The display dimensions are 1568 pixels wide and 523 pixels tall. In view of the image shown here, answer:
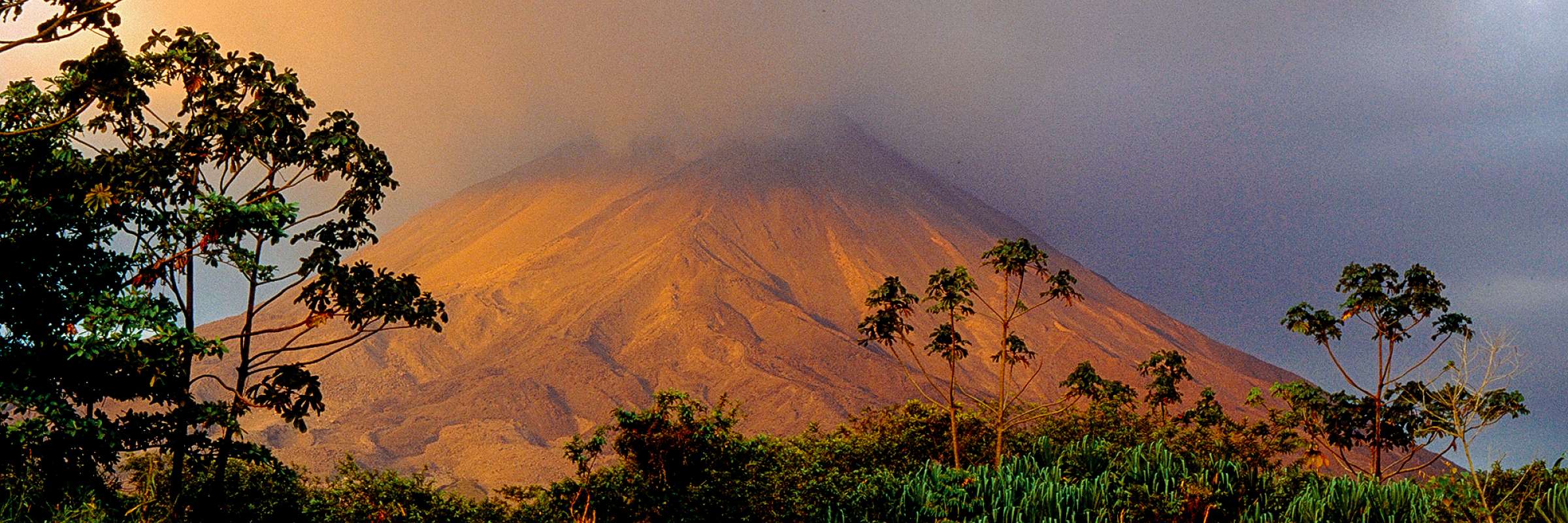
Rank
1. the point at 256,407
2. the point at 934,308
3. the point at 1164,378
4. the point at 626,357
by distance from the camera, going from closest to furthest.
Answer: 1. the point at 256,407
2. the point at 934,308
3. the point at 1164,378
4. the point at 626,357

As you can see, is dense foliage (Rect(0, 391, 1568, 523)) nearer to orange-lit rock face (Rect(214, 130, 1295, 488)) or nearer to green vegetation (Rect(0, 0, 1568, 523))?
green vegetation (Rect(0, 0, 1568, 523))

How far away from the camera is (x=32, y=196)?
13102 mm

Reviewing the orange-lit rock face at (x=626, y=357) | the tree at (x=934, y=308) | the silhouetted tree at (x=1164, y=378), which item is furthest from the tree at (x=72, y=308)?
the orange-lit rock face at (x=626, y=357)

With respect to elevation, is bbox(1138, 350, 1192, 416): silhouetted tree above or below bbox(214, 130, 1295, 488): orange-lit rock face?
below

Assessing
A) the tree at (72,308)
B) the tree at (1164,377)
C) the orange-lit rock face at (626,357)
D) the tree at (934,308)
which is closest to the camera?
the tree at (72,308)

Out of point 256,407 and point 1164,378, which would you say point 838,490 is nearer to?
point 256,407

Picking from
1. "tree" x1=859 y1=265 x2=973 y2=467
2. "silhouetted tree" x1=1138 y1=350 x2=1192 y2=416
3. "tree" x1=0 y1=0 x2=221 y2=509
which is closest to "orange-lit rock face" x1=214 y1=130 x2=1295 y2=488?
"silhouetted tree" x1=1138 y1=350 x2=1192 y2=416

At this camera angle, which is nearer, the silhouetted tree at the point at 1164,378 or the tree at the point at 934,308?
the tree at the point at 934,308

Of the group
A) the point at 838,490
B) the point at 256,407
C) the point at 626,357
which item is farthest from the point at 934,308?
the point at 626,357

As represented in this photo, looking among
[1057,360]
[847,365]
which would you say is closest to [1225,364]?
[1057,360]

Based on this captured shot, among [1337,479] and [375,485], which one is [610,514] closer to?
[375,485]

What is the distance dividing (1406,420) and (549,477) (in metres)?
→ 107

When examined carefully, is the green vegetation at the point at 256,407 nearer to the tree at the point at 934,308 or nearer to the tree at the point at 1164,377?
the tree at the point at 934,308

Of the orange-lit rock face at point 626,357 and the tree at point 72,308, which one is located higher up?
the orange-lit rock face at point 626,357
